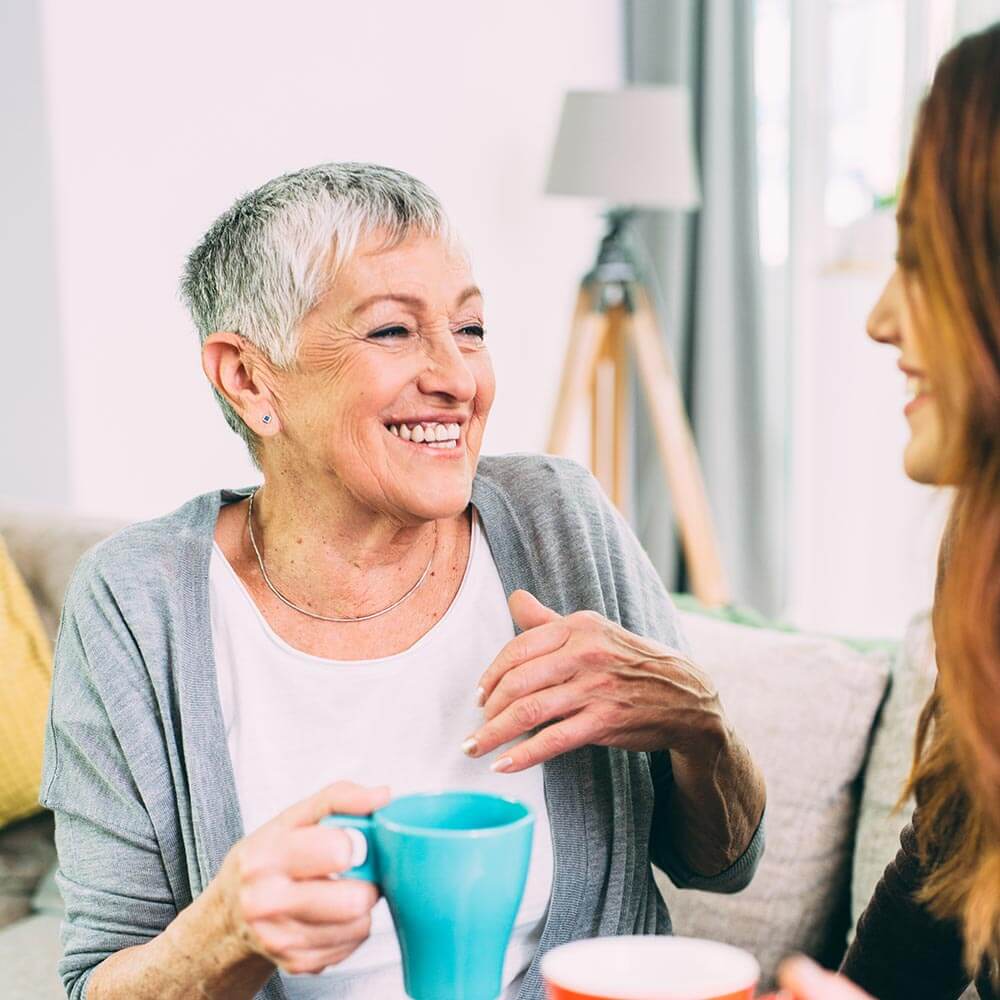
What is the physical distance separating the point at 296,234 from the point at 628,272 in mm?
2758

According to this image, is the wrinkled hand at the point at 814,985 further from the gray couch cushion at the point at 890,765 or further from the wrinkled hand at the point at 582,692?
the gray couch cushion at the point at 890,765

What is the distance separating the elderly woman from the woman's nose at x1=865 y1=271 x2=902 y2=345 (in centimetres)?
32

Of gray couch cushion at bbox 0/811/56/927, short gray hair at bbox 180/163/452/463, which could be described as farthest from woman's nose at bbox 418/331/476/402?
gray couch cushion at bbox 0/811/56/927

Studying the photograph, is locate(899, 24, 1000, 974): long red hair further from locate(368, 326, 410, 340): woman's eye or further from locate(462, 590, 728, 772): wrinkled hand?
→ locate(368, 326, 410, 340): woman's eye

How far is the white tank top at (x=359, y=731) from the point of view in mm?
1220

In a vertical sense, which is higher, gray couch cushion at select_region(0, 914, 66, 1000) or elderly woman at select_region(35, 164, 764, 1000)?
elderly woman at select_region(35, 164, 764, 1000)

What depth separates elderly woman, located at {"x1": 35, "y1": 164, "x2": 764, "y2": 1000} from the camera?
1.19 metres

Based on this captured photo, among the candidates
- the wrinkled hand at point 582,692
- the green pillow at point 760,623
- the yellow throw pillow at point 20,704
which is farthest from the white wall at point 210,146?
the wrinkled hand at point 582,692

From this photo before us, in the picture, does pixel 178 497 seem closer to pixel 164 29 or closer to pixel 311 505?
pixel 164 29

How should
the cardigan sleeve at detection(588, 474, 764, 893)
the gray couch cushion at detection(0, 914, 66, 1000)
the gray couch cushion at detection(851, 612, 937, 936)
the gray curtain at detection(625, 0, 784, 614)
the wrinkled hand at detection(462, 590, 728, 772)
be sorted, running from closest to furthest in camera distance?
the wrinkled hand at detection(462, 590, 728, 772) < the cardigan sleeve at detection(588, 474, 764, 893) < the gray couch cushion at detection(851, 612, 937, 936) < the gray couch cushion at detection(0, 914, 66, 1000) < the gray curtain at detection(625, 0, 784, 614)

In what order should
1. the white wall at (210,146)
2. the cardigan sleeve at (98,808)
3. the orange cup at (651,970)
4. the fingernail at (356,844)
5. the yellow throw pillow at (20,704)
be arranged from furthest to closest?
the white wall at (210,146)
the yellow throw pillow at (20,704)
the cardigan sleeve at (98,808)
the fingernail at (356,844)
the orange cup at (651,970)

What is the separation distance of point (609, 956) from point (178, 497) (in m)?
2.80

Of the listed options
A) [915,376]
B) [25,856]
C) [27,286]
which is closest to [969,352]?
[915,376]

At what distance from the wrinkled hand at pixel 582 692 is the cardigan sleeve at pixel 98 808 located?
0.36m
